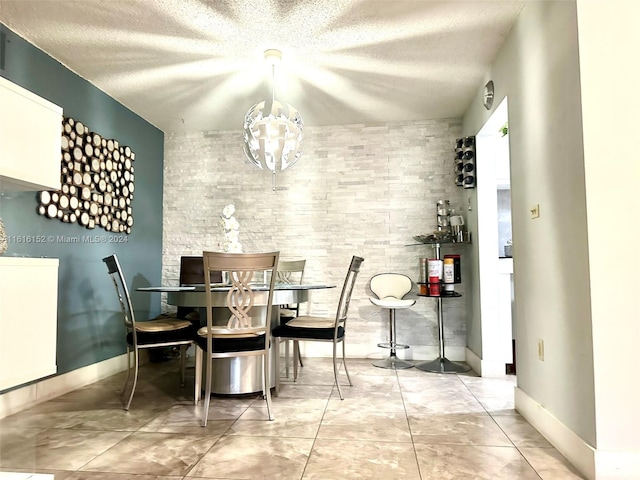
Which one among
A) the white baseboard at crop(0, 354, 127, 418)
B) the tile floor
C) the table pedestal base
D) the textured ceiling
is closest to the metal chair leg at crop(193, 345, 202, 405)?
the tile floor

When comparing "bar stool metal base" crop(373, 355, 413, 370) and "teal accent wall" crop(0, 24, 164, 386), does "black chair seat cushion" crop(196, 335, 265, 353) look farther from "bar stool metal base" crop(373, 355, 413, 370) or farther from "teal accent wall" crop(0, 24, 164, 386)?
"bar stool metal base" crop(373, 355, 413, 370)

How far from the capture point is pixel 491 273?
3783 mm

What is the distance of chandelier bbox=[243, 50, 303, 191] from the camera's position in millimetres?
3256

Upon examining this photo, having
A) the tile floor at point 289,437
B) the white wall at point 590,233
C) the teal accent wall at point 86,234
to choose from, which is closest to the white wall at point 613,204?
the white wall at point 590,233

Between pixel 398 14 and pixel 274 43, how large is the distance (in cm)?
91

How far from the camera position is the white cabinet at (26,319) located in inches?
58.2

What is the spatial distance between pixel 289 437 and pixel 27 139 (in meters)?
1.88

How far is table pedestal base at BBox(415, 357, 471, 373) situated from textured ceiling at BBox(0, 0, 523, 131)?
2599 mm

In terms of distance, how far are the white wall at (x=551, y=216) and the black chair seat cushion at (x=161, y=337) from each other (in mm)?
2278

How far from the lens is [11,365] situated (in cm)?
150

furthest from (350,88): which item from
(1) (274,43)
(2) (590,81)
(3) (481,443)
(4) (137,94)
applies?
(3) (481,443)

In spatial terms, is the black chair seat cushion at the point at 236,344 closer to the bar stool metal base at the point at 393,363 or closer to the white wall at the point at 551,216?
the white wall at the point at 551,216

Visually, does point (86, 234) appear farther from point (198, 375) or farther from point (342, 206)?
point (342, 206)

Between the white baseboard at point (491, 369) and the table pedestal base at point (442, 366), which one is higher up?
the white baseboard at point (491, 369)
